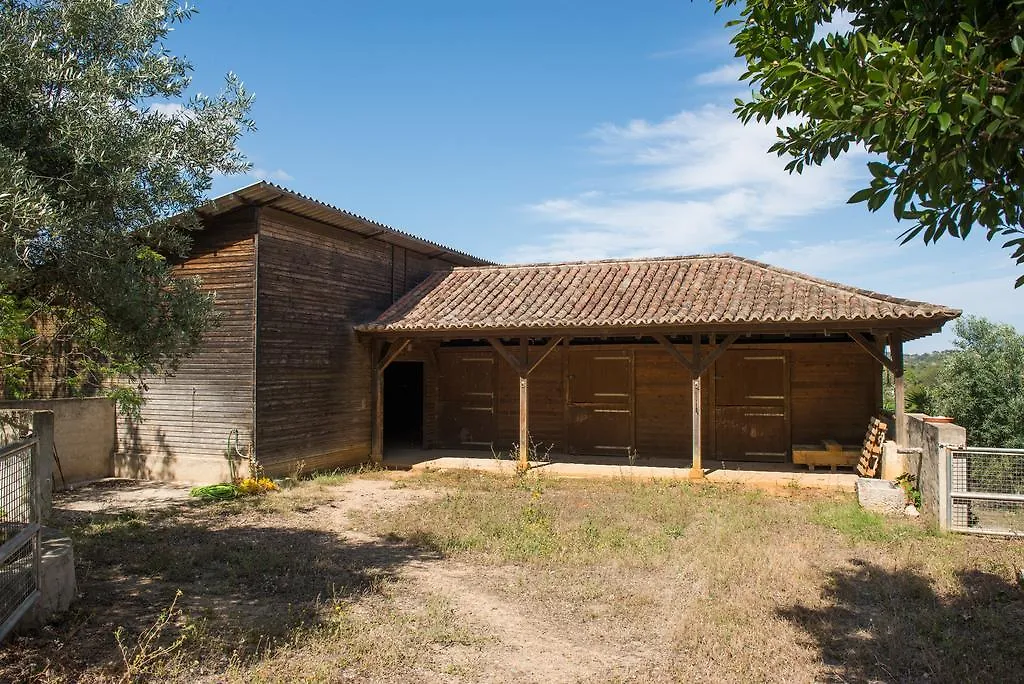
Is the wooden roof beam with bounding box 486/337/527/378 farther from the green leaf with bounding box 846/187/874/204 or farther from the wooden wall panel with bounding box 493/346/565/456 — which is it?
the green leaf with bounding box 846/187/874/204

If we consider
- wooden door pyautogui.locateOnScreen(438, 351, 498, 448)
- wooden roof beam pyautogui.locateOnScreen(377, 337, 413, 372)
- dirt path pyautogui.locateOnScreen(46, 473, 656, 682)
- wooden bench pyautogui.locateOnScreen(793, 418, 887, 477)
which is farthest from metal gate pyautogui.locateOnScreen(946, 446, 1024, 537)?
wooden door pyautogui.locateOnScreen(438, 351, 498, 448)

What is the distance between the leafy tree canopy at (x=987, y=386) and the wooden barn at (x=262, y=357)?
17061mm

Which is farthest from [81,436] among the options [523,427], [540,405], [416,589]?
[540,405]

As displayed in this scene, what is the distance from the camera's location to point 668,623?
557 cm

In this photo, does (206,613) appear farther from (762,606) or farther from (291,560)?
(762,606)

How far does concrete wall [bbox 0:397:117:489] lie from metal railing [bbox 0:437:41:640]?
743 centimetres

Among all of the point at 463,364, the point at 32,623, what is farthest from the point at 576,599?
the point at 463,364

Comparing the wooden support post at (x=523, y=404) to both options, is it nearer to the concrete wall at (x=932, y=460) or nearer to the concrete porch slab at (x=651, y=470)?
the concrete porch slab at (x=651, y=470)

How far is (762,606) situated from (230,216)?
10.6 m

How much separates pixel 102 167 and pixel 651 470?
10.8 metres

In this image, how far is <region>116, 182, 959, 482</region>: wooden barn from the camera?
11.8 meters

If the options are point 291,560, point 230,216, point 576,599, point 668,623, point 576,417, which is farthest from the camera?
point 576,417

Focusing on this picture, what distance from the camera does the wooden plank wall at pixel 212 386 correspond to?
1181 cm

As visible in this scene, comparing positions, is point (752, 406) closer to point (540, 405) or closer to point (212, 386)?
point (540, 405)
